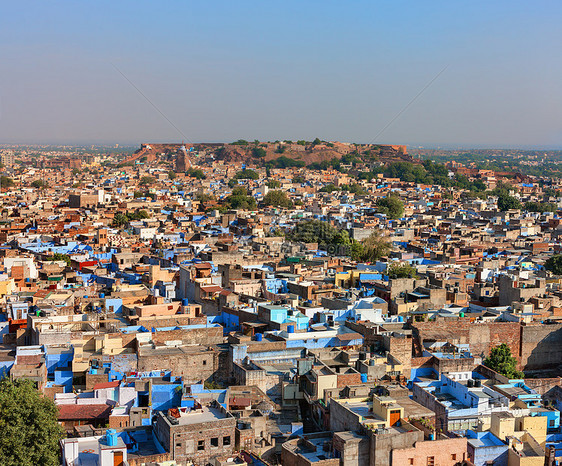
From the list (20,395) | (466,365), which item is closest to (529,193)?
(466,365)

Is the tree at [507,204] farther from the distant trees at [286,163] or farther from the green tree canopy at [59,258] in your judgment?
the distant trees at [286,163]

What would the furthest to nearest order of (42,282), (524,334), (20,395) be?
(42,282) → (524,334) → (20,395)

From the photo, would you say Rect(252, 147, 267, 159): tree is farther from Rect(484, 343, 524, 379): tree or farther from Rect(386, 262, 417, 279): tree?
Rect(484, 343, 524, 379): tree

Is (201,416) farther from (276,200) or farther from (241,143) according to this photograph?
(241,143)

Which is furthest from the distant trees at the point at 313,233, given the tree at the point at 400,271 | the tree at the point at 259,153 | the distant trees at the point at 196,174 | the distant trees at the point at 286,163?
the tree at the point at 259,153

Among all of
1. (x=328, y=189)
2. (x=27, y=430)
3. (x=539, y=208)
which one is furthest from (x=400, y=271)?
(x=328, y=189)

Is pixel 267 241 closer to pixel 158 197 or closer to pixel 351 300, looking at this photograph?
pixel 351 300
